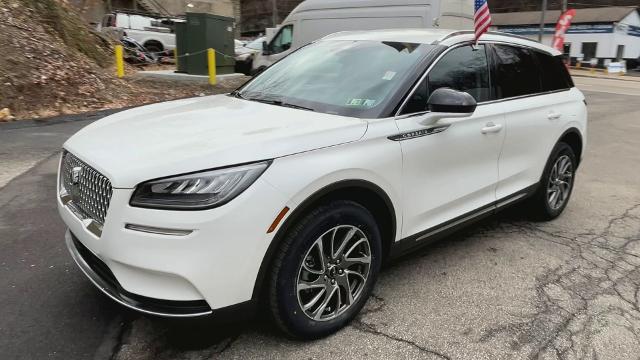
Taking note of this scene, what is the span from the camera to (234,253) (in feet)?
7.75

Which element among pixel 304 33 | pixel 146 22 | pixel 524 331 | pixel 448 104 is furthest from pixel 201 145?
pixel 146 22

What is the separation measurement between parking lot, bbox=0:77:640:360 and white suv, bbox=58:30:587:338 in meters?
0.30

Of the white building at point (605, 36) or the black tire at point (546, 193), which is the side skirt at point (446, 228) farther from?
the white building at point (605, 36)

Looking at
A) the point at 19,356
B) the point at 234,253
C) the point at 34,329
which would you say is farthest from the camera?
the point at 34,329

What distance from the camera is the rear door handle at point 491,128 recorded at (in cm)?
370

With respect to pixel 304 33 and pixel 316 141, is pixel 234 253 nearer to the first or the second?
pixel 316 141

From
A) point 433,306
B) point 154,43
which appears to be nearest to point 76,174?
point 433,306

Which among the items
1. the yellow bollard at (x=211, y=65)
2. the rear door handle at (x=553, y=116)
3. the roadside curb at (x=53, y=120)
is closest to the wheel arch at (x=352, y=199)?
the rear door handle at (x=553, y=116)

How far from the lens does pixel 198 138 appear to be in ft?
8.57

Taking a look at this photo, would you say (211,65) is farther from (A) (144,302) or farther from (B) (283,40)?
(A) (144,302)

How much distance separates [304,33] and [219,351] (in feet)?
38.7

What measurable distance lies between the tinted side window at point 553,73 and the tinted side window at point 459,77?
3.25ft

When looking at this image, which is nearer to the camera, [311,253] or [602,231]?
[311,253]

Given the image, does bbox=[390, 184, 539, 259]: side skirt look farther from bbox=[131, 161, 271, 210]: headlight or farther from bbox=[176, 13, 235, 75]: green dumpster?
bbox=[176, 13, 235, 75]: green dumpster
